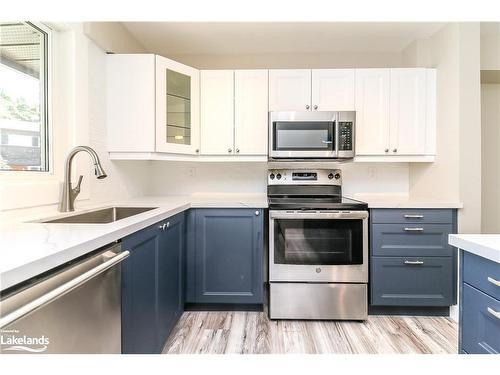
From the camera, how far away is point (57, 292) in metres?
0.75

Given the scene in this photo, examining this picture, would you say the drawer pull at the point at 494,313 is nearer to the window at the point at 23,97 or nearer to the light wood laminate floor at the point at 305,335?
the light wood laminate floor at the point at 305,335

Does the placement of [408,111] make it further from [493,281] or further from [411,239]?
[493,281]

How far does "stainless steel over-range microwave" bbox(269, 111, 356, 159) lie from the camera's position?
2.39 m

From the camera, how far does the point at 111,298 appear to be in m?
1.07

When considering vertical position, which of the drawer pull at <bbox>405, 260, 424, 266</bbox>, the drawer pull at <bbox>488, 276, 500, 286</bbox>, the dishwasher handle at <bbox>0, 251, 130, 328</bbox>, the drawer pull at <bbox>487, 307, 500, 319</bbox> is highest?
the dishwasher handle at <bbox>0, 251, 130, 328</bbox>

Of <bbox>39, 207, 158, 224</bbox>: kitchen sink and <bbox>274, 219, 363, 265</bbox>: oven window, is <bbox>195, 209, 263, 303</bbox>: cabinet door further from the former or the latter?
<bbox>39, 207, 158, 224</bbox>: kitchen sink

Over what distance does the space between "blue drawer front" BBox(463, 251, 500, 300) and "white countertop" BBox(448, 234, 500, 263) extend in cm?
3

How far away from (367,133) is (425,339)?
161 centimetres

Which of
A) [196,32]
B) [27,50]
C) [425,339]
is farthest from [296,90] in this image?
[425,339]

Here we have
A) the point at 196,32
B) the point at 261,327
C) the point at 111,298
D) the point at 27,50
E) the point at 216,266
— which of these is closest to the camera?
the point at 111,298

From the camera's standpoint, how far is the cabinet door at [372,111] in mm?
2480

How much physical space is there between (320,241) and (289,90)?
51.7 inches

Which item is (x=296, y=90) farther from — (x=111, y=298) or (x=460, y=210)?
(x=111, y=298)

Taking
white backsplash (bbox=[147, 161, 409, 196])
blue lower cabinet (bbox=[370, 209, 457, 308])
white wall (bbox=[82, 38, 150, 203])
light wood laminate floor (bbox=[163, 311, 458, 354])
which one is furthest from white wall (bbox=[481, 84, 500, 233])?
white wall (bbox=[82, 38, 150, 203])
